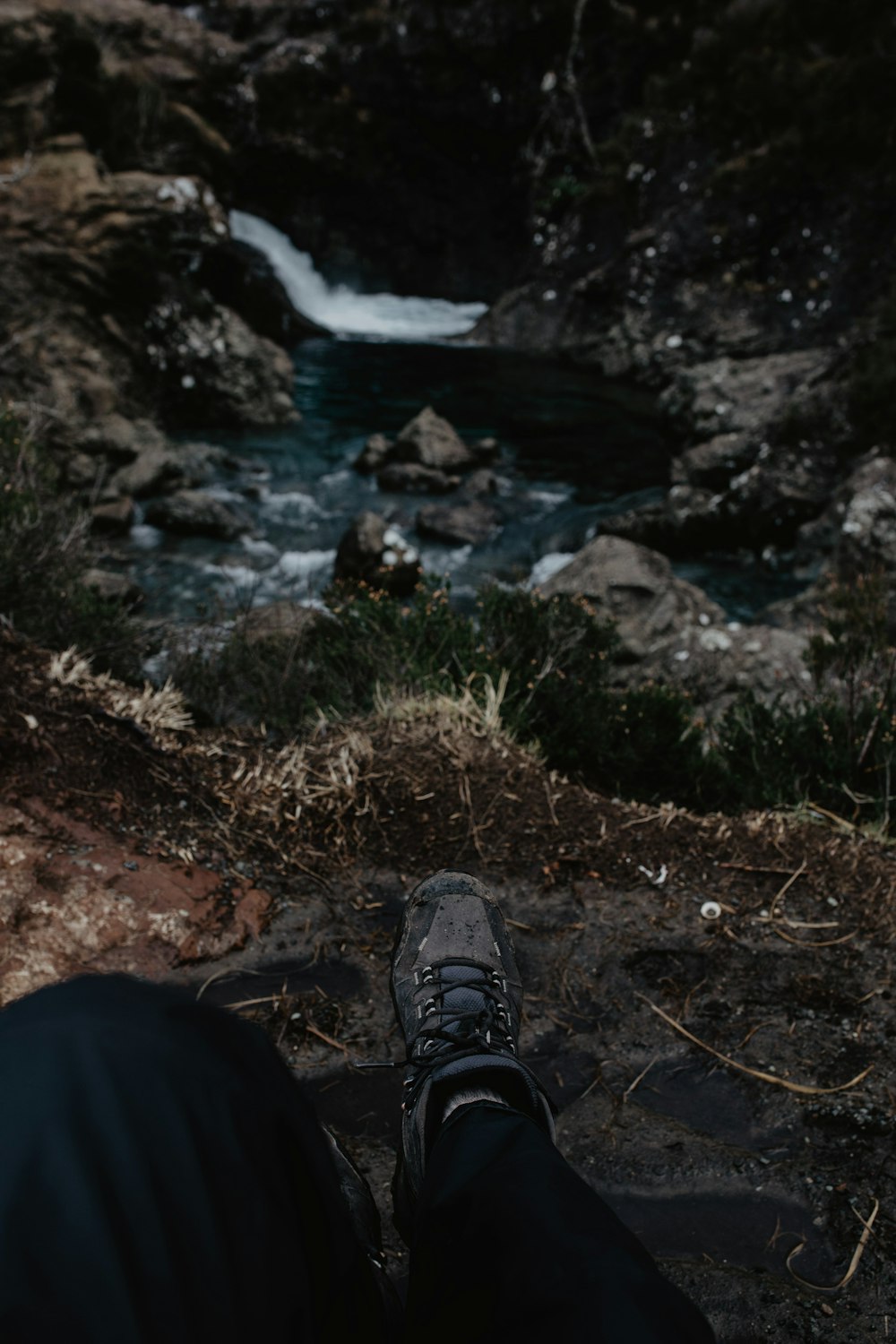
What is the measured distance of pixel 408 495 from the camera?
10383 mm

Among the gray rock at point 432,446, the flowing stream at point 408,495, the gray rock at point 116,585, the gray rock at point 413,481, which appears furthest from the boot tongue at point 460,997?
the gray rock at point 432,446

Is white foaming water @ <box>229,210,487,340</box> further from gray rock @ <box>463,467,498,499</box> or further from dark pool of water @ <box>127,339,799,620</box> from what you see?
gray rock @ <box>463,467,498,499</box>

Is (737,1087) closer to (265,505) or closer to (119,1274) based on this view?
(119,1274)

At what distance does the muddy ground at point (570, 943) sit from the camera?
1.84 m

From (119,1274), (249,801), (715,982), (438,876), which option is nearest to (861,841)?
(715,982)

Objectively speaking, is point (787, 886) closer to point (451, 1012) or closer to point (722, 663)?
point (451, 1012)

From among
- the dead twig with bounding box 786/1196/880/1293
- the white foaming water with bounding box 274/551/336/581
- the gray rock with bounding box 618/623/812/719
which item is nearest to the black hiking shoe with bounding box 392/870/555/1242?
the dead twig with bounding box 786/1196/880/1293

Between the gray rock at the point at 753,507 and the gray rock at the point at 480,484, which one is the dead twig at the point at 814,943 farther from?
the gray rock at the point at 480,484

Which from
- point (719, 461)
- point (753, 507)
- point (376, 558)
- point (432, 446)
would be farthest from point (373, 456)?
point (753, 507)

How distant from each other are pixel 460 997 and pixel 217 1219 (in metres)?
1.09

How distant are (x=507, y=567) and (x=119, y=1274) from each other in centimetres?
816

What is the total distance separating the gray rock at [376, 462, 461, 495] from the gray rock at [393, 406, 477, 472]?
1.10 ft

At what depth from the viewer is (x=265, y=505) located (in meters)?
9.86

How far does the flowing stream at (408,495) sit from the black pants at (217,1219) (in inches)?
146
